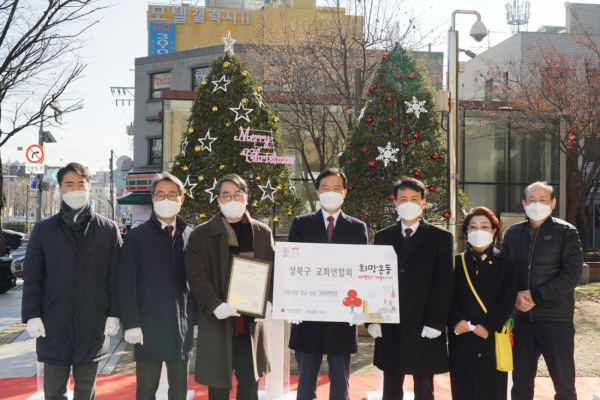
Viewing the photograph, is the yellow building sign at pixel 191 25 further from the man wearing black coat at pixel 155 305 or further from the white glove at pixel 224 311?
the white glove at pixel 224 311

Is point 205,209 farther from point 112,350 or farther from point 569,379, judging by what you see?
point 569,379

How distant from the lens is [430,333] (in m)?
3.89

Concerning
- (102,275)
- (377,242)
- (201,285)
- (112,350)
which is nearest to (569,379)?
(377,242)

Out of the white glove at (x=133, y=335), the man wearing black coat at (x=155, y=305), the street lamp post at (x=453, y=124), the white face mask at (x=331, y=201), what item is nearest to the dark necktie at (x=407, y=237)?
the white face mask at (x=331, y=201)

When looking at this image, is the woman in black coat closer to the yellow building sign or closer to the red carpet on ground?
the red carpet on ground

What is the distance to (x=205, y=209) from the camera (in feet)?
28.6

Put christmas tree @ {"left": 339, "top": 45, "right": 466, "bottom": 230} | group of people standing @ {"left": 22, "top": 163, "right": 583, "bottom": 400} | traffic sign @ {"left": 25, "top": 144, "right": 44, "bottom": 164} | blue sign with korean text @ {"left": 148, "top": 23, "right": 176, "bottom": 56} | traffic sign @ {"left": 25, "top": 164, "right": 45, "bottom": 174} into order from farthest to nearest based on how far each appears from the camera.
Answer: blue sign with korean text @ {"left": 148, "top": 23, "right": 176, "bottom": 56} → traffic sign @ {"left": 25, "top": 164, "right": 45, "bottom": 174} → traffic sign @ {"left": 25, "top": 144, "right": 44, "bottom": 164} → christmas tree @ {"left": 339, "top": 45, "right": 466, "bottom": 230} → group of people standing @ {"left": 22, "top": 163, "right": 583, "bottom": 400}

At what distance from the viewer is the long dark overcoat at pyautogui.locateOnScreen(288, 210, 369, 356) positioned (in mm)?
4055

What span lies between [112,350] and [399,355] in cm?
481

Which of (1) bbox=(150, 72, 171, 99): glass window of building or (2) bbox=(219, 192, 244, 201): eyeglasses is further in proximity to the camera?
(1) bbox=(150, 72, 171, 99): glass window of building

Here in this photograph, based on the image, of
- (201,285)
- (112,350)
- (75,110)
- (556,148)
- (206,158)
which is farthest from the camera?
(556,148)

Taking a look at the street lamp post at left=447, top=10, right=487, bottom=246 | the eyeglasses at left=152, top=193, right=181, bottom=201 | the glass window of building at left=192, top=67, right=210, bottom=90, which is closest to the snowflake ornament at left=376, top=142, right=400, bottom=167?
the street lamp post at left=447, top=10, right=487, bottom=246

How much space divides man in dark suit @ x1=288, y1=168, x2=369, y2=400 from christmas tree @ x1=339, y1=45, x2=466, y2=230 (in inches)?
158

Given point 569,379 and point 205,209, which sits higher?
point 205,209
